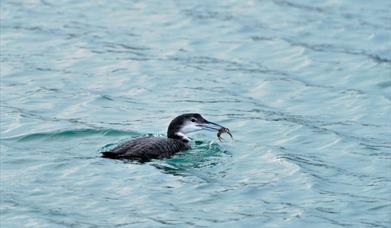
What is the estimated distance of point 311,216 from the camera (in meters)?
16.8

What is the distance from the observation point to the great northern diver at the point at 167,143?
1862 centimetres

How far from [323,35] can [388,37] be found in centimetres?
119

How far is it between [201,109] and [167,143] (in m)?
2.45

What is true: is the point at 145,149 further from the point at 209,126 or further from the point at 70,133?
the point at 70,133

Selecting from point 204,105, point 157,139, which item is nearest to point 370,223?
point 157,139

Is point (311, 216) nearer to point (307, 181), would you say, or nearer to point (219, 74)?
point (307, 181)

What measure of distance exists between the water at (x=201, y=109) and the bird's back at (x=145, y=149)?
0.13 meters

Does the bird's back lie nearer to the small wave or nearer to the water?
the water

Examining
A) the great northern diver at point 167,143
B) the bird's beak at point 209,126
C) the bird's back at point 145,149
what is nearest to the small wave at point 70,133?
the great northern diver at point 167,143

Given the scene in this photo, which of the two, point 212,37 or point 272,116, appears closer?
point 272,116

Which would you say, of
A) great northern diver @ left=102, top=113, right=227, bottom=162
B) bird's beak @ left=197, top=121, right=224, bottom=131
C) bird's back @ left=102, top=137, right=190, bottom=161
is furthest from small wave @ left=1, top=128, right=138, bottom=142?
bird's beak @ left=197, top=121, right=224, bottom=131

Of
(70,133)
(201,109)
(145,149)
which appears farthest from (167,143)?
(201,109)

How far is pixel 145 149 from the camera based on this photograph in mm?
18797

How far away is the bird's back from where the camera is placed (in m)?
18.6
